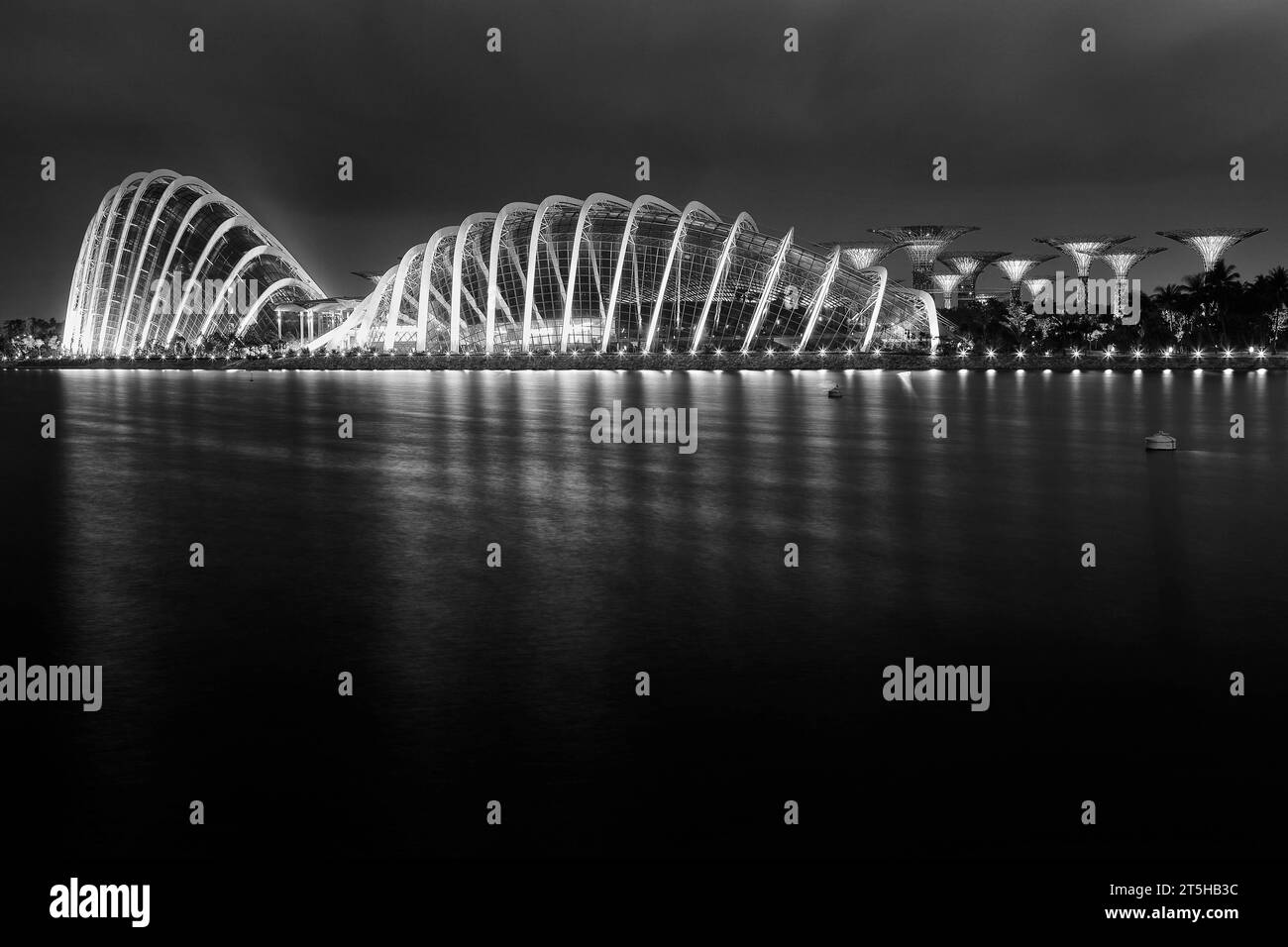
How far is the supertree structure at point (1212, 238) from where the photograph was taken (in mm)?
139250

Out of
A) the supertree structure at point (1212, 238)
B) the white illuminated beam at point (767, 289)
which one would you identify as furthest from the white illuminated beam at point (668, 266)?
the supertree structure at point (1212, 238)

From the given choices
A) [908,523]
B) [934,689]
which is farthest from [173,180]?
[934,689]

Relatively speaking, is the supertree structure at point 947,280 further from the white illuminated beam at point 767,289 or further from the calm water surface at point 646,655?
the calm water surface at point 646,655

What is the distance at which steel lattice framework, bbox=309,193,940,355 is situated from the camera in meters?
106

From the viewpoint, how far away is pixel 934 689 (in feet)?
36.6

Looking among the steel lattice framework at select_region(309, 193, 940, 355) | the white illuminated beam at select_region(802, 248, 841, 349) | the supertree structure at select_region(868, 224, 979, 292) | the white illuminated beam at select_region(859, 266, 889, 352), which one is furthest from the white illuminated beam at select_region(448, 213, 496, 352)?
Answer: the supertree structure at select_region(868, 224, 979, 292)

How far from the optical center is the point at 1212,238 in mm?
140875

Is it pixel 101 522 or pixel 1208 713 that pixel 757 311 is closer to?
pixel 101 522

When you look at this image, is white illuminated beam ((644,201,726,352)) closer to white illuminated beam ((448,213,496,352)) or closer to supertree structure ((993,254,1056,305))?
white illuminated beam ((448,213,496,352))

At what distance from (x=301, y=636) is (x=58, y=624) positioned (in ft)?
10.5

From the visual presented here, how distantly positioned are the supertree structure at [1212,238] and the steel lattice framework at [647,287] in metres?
50.3

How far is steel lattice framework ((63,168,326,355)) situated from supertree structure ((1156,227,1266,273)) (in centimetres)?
10824
